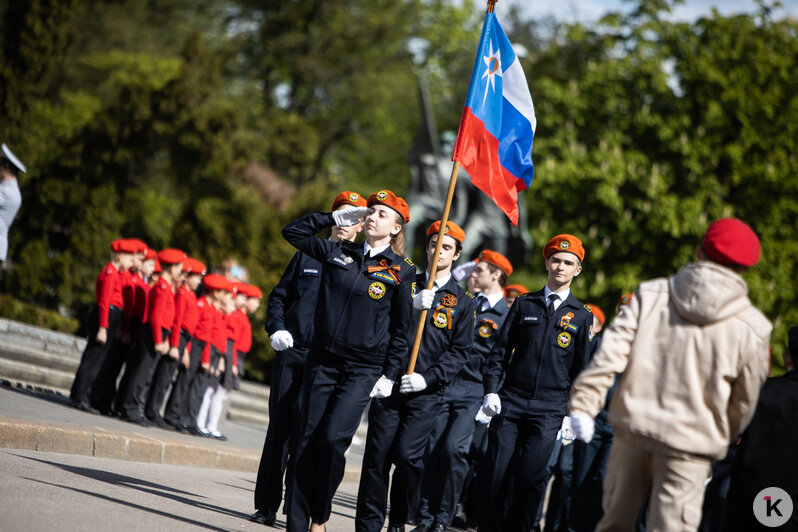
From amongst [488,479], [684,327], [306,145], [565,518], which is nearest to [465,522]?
[565,518]

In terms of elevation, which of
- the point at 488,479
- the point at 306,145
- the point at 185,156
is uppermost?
the point at 306,145

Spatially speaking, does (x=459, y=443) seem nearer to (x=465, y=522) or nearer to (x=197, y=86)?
(x=465, y=522)

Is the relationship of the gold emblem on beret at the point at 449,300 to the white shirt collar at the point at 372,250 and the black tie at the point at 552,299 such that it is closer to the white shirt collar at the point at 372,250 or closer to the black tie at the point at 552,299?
the black tie at the point at 552,299

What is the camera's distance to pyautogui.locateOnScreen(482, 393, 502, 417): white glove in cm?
736

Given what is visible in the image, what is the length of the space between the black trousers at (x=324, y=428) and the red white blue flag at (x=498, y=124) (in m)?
1.97

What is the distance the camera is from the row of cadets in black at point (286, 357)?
23.9 ft

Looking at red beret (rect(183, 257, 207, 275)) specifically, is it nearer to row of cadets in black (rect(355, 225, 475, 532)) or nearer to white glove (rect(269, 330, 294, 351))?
row of cadets in black (rect(355, 225, 475, 532))

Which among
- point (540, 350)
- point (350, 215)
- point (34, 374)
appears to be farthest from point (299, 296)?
point (34, 374)

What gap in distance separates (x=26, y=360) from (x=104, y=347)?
3510 mm

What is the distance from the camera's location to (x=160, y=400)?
12.7 m

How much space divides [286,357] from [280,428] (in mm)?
533

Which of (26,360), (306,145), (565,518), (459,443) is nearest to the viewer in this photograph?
(459,443)

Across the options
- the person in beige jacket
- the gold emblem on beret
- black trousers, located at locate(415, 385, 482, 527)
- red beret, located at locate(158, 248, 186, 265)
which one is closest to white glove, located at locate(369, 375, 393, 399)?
the gold emblem on beret

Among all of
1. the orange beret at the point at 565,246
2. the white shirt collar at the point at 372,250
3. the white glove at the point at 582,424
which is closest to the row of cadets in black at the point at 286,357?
the white shirt collar at the point at 372,250
